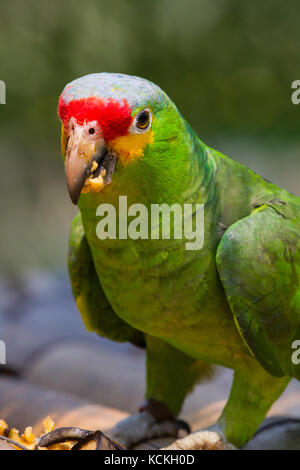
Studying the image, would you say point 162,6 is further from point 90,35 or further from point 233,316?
point 233,316

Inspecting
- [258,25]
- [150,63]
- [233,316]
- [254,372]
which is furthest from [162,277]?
[258,25]

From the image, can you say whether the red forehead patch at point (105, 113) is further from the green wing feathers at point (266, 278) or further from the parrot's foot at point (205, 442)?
the parrot's foot at point (205, 442)

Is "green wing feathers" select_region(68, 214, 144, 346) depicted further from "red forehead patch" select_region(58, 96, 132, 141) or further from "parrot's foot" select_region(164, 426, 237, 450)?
"red forehead patch" select_region(58, 96, 132, 141)

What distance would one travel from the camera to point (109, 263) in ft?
3.93

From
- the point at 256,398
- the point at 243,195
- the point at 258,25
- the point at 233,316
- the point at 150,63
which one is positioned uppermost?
the point at 258,25

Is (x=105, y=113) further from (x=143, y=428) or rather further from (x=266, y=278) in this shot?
(x=143, y=428)

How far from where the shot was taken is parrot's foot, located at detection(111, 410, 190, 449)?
1.55 meters

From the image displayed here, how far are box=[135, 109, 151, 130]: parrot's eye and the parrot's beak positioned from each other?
74 mm

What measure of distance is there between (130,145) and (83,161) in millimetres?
96

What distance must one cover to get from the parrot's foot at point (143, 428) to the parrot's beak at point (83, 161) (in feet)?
2.81

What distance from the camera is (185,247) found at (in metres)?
1.16

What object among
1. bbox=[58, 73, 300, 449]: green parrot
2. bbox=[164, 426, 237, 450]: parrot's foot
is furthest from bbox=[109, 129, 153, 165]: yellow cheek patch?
bbox=[164, 426, 237, 450]: parrot's foot

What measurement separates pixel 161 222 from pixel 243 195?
25 centimetres

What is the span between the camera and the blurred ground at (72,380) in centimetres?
152
